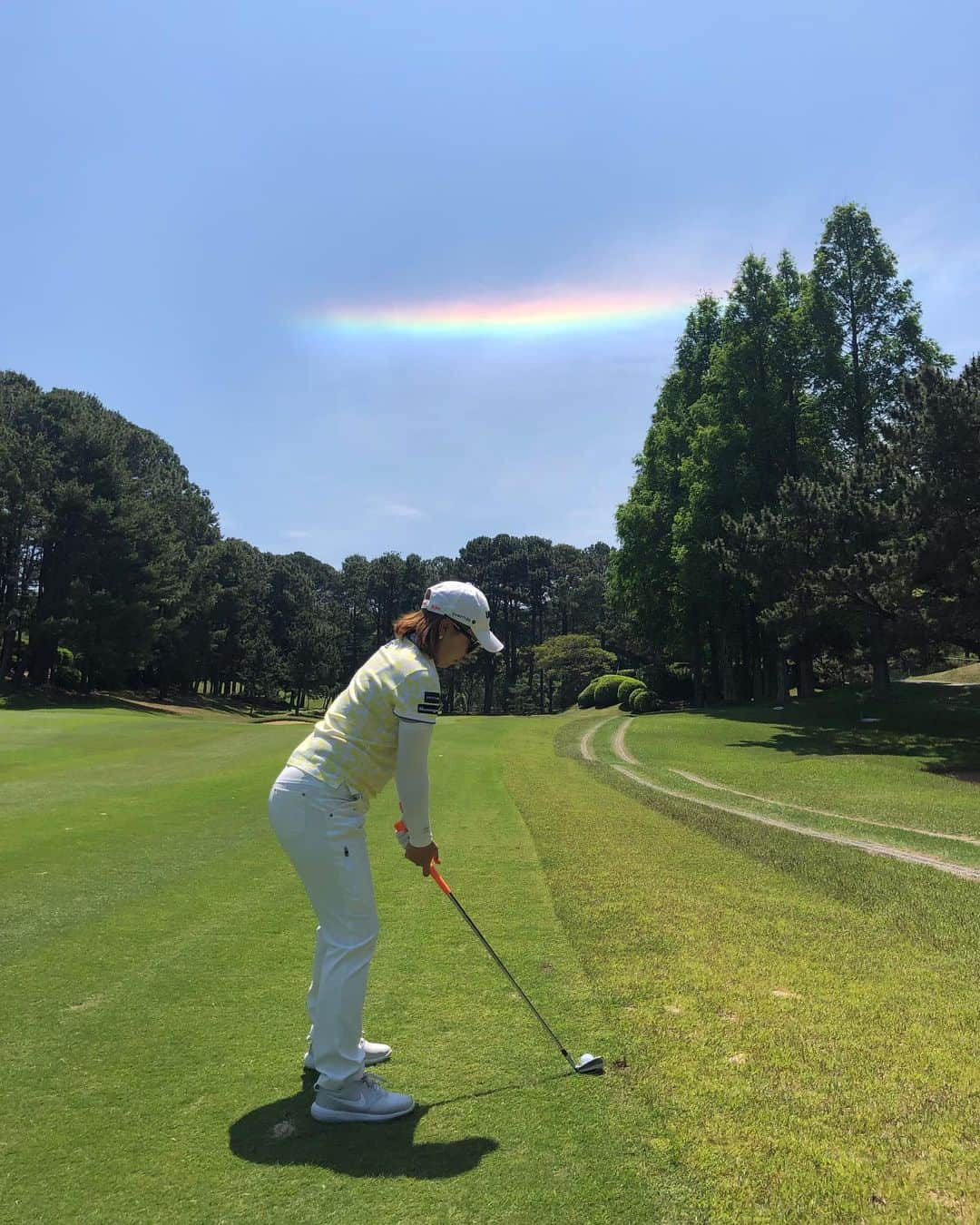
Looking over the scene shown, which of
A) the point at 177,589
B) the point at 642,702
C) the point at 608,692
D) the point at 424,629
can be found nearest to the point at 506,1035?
the point at 424,629

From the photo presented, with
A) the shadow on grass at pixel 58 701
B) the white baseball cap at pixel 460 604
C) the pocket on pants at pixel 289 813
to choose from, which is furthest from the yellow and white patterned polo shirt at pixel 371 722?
the shadow on grass at pixel 58 701

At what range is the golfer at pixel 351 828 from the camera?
352 cm

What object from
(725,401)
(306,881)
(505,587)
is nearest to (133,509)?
(725,401)

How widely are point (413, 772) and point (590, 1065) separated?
1.77 m

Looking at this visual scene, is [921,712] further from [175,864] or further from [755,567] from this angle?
[175,864]

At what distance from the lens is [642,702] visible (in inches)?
1663

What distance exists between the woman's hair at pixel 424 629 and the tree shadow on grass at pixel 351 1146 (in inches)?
85.5

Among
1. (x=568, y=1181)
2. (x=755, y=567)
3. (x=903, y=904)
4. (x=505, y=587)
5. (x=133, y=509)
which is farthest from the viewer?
(x=505, y=587)

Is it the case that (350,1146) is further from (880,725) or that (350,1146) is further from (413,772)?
(880,725)

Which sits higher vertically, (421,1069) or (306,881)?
(306,881)

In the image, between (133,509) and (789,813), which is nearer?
(789,813)

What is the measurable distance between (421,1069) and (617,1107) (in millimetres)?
1005

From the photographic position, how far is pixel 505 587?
82438 mm

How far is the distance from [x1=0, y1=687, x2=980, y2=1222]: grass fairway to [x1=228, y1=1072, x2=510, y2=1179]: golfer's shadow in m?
0.02
